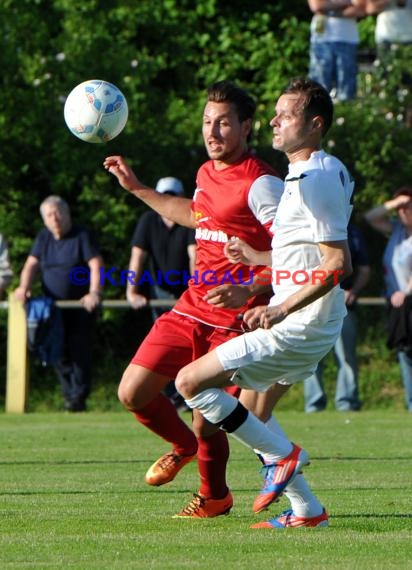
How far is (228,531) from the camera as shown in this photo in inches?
279

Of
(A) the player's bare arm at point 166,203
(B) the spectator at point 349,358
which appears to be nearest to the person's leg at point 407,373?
(B) the spectator at point 349,358

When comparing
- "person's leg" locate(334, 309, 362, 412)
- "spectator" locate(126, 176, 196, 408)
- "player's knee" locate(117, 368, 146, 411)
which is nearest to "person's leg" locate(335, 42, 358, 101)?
"person's leg" locate(334, 309, 362, 412)

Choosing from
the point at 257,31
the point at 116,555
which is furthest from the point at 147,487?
the point at 257,31

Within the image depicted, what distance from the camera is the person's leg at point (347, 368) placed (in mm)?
15961

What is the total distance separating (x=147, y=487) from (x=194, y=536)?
7.72 feet

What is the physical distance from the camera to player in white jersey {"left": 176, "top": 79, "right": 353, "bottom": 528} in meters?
6.86

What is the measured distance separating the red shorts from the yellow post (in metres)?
8.57

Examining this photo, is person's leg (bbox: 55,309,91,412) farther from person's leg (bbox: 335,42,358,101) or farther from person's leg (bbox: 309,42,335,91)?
person's leg (bbox: 335,42,358,101)

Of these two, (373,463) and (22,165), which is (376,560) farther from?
(22,165)

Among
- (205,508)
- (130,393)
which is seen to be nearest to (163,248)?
(130,393)

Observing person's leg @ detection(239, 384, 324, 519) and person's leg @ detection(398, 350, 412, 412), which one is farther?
person's leg @ detection(398, 350, 412, 412)

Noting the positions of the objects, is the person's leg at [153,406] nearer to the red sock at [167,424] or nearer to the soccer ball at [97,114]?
the red sock at [167,424]

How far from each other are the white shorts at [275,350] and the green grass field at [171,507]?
2.53 feet

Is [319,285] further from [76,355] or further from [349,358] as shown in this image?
[76,355]
